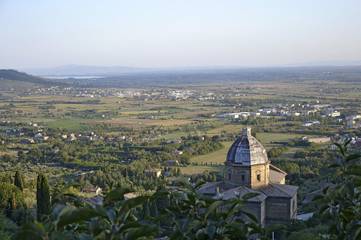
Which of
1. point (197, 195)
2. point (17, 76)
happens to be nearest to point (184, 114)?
point (197, 195)

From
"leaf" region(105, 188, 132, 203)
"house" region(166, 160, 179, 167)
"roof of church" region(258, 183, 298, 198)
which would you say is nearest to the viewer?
"leaf" region(105, 188, 132, 203)

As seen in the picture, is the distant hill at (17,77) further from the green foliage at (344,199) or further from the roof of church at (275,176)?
the green foliage at (344,199)

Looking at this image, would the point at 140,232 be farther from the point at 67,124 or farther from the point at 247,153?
the point at 67,124

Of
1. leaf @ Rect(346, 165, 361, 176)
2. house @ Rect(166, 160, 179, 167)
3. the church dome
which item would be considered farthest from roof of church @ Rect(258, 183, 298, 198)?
house @ Rect(166, 160, 179, 167)

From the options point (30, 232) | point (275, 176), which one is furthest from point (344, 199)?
point (275, 176)

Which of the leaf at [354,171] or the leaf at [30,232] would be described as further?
the leaf at [354,171]

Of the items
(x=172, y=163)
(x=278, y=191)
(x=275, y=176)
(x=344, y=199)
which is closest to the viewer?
(x=344, y=199)

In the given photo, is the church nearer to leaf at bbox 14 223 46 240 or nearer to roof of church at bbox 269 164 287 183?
roof of church at bbox 269 164 287 183

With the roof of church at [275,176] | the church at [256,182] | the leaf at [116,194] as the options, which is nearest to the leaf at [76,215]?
the leaf at [116,194]
